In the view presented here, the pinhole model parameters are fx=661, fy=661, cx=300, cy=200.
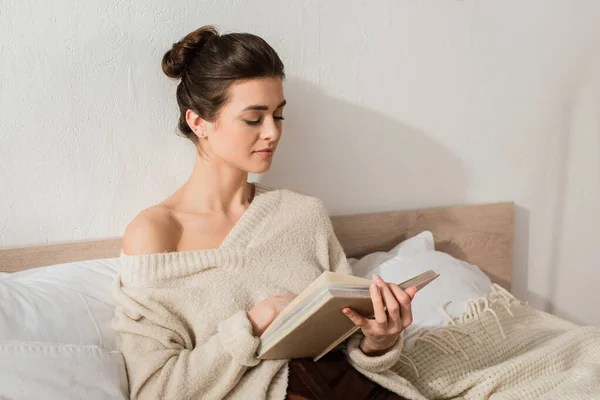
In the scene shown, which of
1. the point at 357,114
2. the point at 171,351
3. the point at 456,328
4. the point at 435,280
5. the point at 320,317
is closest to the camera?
the point at 320,317

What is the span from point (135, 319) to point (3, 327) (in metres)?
0.22

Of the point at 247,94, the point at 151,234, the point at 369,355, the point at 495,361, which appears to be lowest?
the point at 495,361

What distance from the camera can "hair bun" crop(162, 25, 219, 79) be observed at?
136 cm

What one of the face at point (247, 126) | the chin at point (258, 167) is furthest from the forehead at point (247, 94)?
the chin at point (258, 167)

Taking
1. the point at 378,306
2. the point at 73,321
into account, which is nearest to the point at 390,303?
the point at 378,306

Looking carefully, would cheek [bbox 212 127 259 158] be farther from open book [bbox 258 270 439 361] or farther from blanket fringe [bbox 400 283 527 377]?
blanket fringe [bbox 400 283 527 377]

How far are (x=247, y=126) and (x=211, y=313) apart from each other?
37 cm

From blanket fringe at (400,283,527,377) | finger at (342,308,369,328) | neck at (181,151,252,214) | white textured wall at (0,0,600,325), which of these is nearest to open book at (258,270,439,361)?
finger at (342,308,369,328)

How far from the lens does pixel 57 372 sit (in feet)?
3.41

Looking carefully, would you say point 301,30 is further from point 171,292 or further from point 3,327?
point 3,327

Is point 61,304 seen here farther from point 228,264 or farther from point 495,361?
point 495,361

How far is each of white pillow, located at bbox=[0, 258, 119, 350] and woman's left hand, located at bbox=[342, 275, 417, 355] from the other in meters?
0.49

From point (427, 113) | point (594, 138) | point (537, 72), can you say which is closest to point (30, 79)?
point (427, 113)

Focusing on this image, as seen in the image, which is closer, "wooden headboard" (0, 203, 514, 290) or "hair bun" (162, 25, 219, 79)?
"hair bun" (162, 25, 219, 79)
